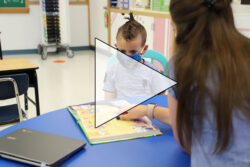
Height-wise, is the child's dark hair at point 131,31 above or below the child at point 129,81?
above

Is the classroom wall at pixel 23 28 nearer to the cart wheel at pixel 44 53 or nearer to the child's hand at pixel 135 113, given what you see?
the cart wheel at pixel 44 53

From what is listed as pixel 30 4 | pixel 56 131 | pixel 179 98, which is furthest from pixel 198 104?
pixel 30 4

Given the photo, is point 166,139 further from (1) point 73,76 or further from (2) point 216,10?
(1) point 73,76

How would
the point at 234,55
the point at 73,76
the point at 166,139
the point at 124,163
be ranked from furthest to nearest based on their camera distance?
1. the point at 73,76
2. the point at 166,139
3. the point at 124,163
4. the point at 234,55

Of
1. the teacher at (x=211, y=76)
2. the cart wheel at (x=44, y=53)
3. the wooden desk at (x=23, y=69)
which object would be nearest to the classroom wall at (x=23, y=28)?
the cart wheel at (x=44, y=53)

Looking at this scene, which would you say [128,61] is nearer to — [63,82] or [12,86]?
[12,86]

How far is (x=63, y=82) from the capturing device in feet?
14.5

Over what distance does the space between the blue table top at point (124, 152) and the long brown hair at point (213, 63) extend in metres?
0.26

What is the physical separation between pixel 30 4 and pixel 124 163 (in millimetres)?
5673

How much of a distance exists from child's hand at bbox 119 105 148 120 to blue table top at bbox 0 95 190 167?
0.09 meters

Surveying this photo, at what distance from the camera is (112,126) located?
1.20m
